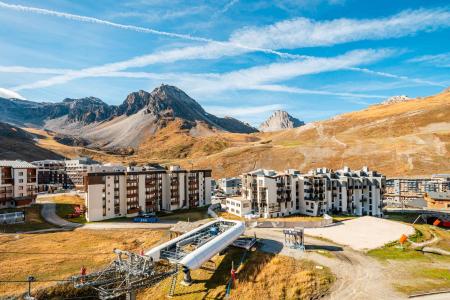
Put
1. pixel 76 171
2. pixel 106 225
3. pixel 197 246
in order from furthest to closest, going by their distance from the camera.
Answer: pixel 76 171 < pixel 106 225 < pixel 197 246

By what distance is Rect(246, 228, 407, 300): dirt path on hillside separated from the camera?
40.9 metres

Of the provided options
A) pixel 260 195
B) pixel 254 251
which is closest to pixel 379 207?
pixel 260 195

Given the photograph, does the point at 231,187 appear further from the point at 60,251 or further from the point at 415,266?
the point at 415,266

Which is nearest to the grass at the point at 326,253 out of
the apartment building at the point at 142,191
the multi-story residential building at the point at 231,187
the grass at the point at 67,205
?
the apartment building at the point at 142,191

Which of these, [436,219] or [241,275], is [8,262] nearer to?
[241,275]

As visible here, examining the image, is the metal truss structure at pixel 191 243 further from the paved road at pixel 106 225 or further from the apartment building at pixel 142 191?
the apartment building at pixel 142 191

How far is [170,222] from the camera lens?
282 feet

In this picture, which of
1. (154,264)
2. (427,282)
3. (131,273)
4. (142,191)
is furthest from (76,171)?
(427,282)

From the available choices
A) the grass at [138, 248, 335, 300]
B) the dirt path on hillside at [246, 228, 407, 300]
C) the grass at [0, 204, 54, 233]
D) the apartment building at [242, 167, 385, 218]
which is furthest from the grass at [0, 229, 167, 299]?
the apartment building at [242, 167, 385, 218]

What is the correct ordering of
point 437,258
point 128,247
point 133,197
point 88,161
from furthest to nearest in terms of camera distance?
1. point 88,161
2. point 133,197
3. point 128,247
4. point 437,258

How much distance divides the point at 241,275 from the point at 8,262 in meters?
40.1

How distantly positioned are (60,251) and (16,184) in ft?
177

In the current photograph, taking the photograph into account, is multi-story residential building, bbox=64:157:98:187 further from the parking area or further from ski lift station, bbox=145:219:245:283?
the parking area

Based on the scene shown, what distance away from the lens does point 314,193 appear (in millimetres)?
94625
